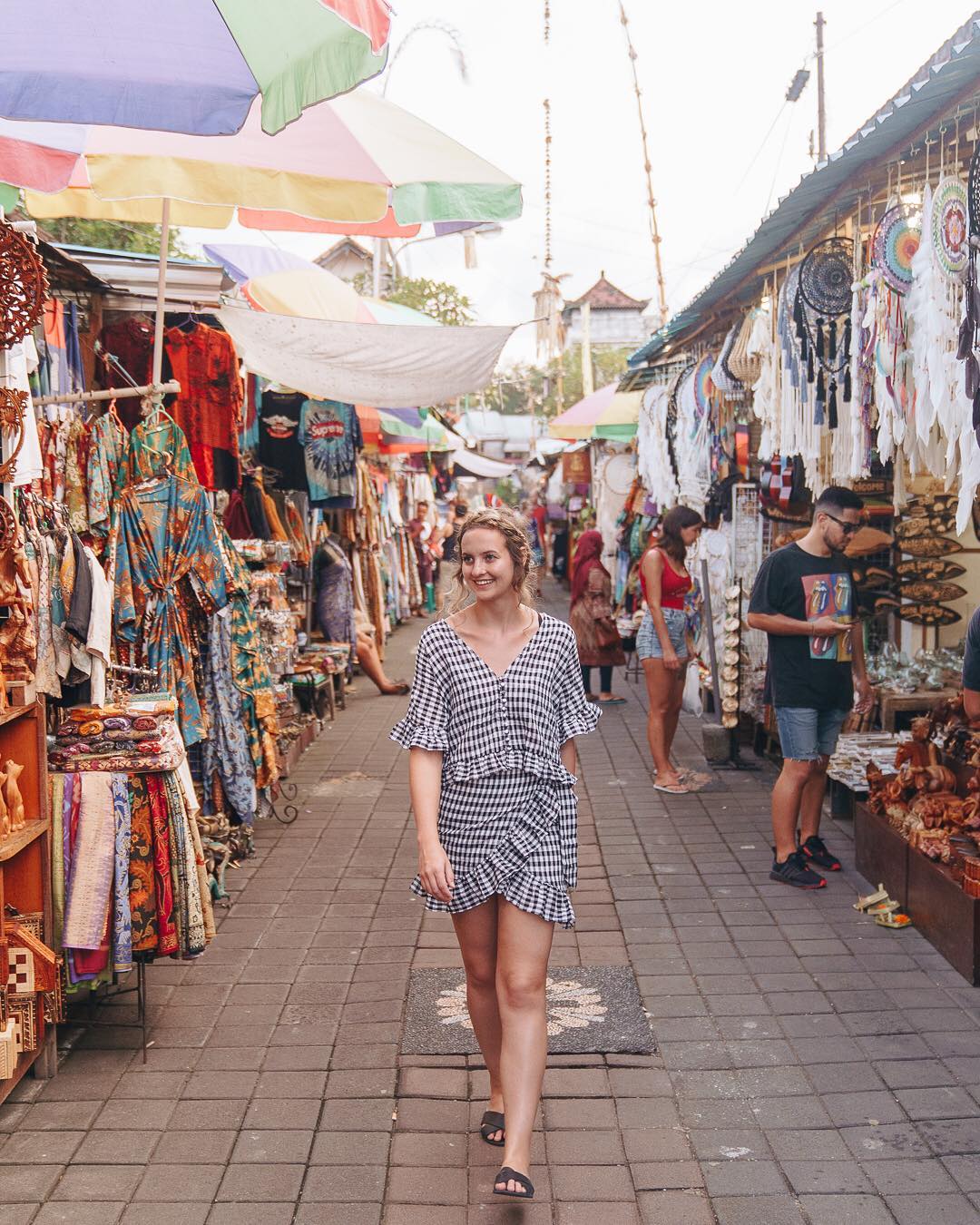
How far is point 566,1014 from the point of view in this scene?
170 inches

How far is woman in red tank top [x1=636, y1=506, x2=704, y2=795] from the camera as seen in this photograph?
7.58 meters

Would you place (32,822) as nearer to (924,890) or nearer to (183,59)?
(183,59)

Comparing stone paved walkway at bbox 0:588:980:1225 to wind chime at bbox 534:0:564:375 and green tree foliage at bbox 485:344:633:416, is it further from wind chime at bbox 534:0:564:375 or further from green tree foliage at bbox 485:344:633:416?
green tree foliage at bbox 485:344:633:416

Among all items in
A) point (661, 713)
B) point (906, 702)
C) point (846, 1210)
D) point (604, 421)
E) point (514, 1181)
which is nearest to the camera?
point (514, 1181)

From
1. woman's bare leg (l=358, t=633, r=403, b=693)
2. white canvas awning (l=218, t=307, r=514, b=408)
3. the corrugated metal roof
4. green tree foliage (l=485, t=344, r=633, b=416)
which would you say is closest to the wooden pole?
the corrugated metal roof

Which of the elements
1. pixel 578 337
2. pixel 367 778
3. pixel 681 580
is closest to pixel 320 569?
pixel 367 778

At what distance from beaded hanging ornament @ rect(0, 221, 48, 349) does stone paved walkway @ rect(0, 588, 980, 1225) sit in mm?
2431

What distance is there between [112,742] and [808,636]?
328cm

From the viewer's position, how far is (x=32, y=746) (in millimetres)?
3777

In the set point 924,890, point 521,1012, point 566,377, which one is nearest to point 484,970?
point 521,1012

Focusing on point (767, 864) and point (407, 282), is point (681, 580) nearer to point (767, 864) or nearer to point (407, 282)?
point (767, 864)

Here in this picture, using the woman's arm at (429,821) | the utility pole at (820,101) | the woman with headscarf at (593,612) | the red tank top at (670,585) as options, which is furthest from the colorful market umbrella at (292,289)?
the utility pole at (820,101)

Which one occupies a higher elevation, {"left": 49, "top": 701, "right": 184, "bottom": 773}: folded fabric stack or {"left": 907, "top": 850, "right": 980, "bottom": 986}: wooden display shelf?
{"left": 49, "top": 701, "right": 184, "bottom": 773}: folded fabric stack

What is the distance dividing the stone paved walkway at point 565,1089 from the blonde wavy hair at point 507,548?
63.1 inches
